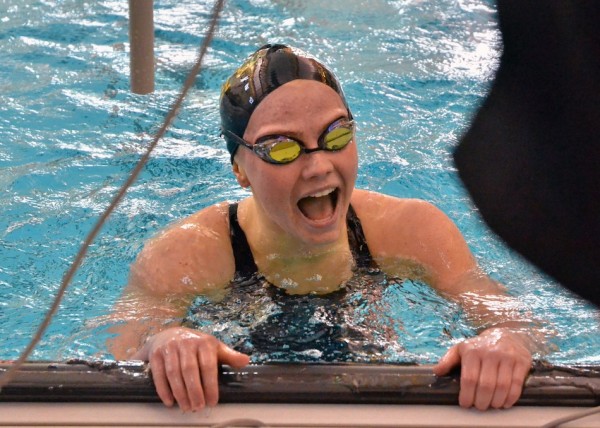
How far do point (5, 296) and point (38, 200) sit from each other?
87 centimetres

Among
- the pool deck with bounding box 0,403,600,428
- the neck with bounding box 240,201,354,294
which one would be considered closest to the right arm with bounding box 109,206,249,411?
the neck with bounding box 240,201,354,294

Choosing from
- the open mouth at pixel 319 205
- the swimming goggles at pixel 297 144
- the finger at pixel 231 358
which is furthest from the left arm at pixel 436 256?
the finger at pixel 231 358

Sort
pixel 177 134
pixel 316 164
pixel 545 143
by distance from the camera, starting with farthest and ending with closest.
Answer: pixel 177 134 < pixel 316 164 < pixel 545 143

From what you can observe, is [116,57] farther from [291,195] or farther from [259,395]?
[259,395]

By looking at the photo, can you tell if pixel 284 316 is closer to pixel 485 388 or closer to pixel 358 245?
pixel 358 245

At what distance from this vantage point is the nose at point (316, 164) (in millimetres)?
2629

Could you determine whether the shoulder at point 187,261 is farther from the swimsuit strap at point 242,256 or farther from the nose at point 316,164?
the nose at point 316,164

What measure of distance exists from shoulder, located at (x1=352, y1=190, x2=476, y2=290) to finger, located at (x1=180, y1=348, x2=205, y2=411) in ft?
4.43

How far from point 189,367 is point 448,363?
1.87 feet

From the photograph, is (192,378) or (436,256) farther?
(436,256)

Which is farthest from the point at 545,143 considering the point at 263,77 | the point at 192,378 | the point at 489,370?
the point at 263,77

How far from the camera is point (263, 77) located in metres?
2.81

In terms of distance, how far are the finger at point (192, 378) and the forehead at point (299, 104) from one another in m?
1.05

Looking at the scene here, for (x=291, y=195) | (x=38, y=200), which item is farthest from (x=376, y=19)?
(x=291, y=195)
